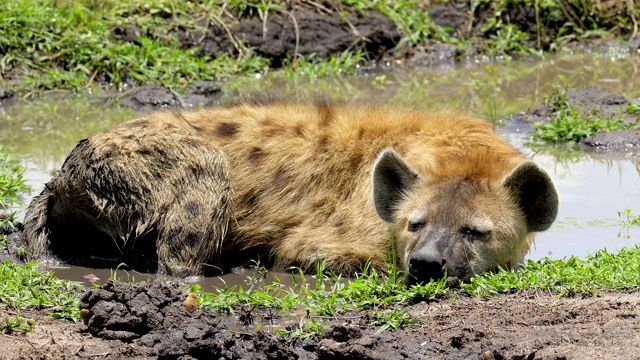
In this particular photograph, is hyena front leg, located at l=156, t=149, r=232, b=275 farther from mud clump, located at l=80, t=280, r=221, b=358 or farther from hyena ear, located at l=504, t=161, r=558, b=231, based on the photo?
hyena ear, located at l=504, t=161, r=558, b=231

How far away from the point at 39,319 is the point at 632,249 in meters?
2.73

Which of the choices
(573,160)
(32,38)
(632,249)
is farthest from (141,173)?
(32,38)

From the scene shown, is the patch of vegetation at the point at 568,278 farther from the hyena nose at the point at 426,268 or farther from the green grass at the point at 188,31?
the green grass at the point at 188,31

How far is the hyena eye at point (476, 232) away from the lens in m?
4.60

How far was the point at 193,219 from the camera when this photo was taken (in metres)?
5.23

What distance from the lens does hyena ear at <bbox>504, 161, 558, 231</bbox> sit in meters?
4.69

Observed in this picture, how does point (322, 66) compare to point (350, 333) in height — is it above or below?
above

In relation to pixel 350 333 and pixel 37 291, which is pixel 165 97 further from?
pixel 350 333

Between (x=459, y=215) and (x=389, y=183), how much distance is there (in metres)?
0.46

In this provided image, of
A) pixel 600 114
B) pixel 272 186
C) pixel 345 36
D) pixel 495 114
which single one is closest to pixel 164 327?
pixel 272 186

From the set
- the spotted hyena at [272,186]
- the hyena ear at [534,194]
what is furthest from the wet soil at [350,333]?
the spotted hyena at [272,186]

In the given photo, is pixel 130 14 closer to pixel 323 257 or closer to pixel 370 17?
pixel 370 17

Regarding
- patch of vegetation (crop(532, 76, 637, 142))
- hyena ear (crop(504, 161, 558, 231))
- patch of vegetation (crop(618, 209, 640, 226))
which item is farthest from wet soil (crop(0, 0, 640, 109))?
hyena ear (crop(504, 161, 558, 231))

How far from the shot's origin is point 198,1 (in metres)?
10.4
